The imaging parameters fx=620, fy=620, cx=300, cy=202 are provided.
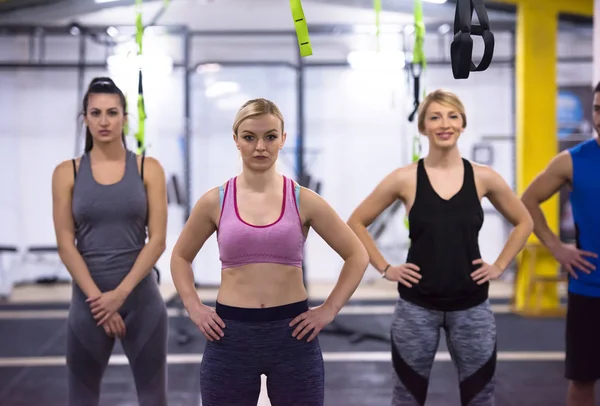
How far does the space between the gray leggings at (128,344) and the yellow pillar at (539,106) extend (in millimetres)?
4190

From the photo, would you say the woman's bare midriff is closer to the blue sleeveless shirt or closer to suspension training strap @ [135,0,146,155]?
suspension training strap @ [135,0,146,155]

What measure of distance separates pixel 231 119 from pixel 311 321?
5468 mm

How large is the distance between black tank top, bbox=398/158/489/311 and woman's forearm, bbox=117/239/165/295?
86 centimetres

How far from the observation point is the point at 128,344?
6.82 ft

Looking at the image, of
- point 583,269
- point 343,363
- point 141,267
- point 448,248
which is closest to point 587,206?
point 583,269

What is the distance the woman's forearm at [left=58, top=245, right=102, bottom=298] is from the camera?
201 cm

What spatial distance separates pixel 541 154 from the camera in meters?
5.50

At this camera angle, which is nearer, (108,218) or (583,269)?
(108,218)

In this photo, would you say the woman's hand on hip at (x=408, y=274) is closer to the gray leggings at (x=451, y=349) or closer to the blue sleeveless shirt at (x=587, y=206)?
the gray leggings at (x=451, y=349)

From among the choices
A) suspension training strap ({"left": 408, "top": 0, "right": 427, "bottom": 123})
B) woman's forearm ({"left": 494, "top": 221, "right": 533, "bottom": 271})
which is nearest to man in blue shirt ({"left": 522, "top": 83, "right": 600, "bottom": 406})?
woman's forearm ({"left": 494, "top": 221, "right": 533, "bottom": 271})

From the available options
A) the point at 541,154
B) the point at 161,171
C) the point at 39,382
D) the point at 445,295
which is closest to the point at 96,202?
the point at 161,171

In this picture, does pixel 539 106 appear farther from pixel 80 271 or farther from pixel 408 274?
pixel 80 271

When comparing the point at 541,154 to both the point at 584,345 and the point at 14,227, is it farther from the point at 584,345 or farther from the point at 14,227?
the point at 14,227

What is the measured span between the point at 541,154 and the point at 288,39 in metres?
2.95
